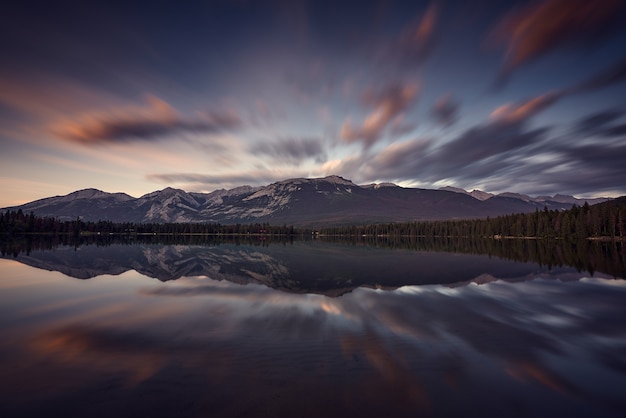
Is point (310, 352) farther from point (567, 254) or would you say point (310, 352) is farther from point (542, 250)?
point (542, 250)

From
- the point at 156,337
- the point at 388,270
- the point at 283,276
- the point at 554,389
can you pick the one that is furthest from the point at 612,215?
the point at 156,337

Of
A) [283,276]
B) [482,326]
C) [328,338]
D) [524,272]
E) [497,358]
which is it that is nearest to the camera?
[497,358]

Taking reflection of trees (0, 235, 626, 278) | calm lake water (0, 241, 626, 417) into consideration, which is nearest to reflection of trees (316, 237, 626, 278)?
reflection of trees (0, 235, 626, 278)

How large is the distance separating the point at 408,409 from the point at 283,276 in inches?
1276

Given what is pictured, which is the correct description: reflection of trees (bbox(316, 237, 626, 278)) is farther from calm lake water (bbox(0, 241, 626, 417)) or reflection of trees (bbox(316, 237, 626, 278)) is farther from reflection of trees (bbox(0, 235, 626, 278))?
calm lake water (bbox(0, 241, 626, 417))

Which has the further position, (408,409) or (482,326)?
(482,326)

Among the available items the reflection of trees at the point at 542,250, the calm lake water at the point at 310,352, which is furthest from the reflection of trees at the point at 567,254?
the calm lake water at the point at 310,352

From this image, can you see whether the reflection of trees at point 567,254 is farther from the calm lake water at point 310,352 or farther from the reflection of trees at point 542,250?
the calm lake water at point 310,352

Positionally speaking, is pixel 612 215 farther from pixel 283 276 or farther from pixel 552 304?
pixel 283 276

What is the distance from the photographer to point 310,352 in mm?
14734

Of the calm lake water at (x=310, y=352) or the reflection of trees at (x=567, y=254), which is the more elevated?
the calm lake water at (x=310, y=352)

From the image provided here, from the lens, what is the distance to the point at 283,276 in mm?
41531

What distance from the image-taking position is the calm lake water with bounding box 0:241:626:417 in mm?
10312

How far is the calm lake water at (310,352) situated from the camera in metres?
10.3
